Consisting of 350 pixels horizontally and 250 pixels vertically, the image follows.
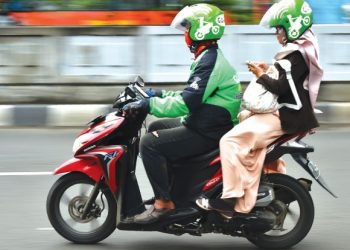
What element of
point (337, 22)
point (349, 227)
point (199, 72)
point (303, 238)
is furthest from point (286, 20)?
point (337, 22)

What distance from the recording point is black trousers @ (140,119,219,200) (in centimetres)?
504

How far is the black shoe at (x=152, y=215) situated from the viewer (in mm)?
5039

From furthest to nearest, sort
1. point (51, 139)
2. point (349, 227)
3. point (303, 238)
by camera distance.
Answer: point (51, 139) < point (349, 227) < point (303, 238)

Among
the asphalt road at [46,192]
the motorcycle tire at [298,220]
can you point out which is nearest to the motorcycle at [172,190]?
the motorcycle tire at [298,220]

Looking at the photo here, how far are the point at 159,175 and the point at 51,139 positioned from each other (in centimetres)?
458

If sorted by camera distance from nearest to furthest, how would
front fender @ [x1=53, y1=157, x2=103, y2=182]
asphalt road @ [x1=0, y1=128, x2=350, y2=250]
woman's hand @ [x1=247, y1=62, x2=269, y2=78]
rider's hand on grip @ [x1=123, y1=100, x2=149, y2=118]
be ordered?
rider's hand on grip @ [x1=123, y1=100, x2=149, y2=118] → woman's hand @ [x1=247, y1=62, x2=269, y2=78] → front fender @ [x1=53, y1=157, x2=103, y2=182] → asphalt road @ [x1=0, y1=128, x2=350, y2=250]

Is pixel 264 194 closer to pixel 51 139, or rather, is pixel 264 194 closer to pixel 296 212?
pixel 296 212

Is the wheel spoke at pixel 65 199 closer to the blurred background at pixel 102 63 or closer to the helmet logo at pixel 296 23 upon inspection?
the helmet logo at pixel 296 23

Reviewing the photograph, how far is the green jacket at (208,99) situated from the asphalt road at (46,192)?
833 millimetres

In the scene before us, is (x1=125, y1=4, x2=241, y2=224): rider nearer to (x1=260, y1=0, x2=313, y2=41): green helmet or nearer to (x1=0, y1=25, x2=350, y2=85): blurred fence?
(x1=260, y1=0, x2=313, y2=41): green helmet

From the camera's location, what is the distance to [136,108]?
483 centimetres

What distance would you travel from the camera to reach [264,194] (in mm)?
4969

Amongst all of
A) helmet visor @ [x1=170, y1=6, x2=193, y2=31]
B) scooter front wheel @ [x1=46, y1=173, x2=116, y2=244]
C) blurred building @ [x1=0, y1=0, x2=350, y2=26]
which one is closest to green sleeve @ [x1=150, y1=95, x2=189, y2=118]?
helmet visor @ [x1=170, y1=6, x2=193, y2=31]

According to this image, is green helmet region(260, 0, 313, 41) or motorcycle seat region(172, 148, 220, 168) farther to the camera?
motorcycle seat region(172, 148, 220, 168)
